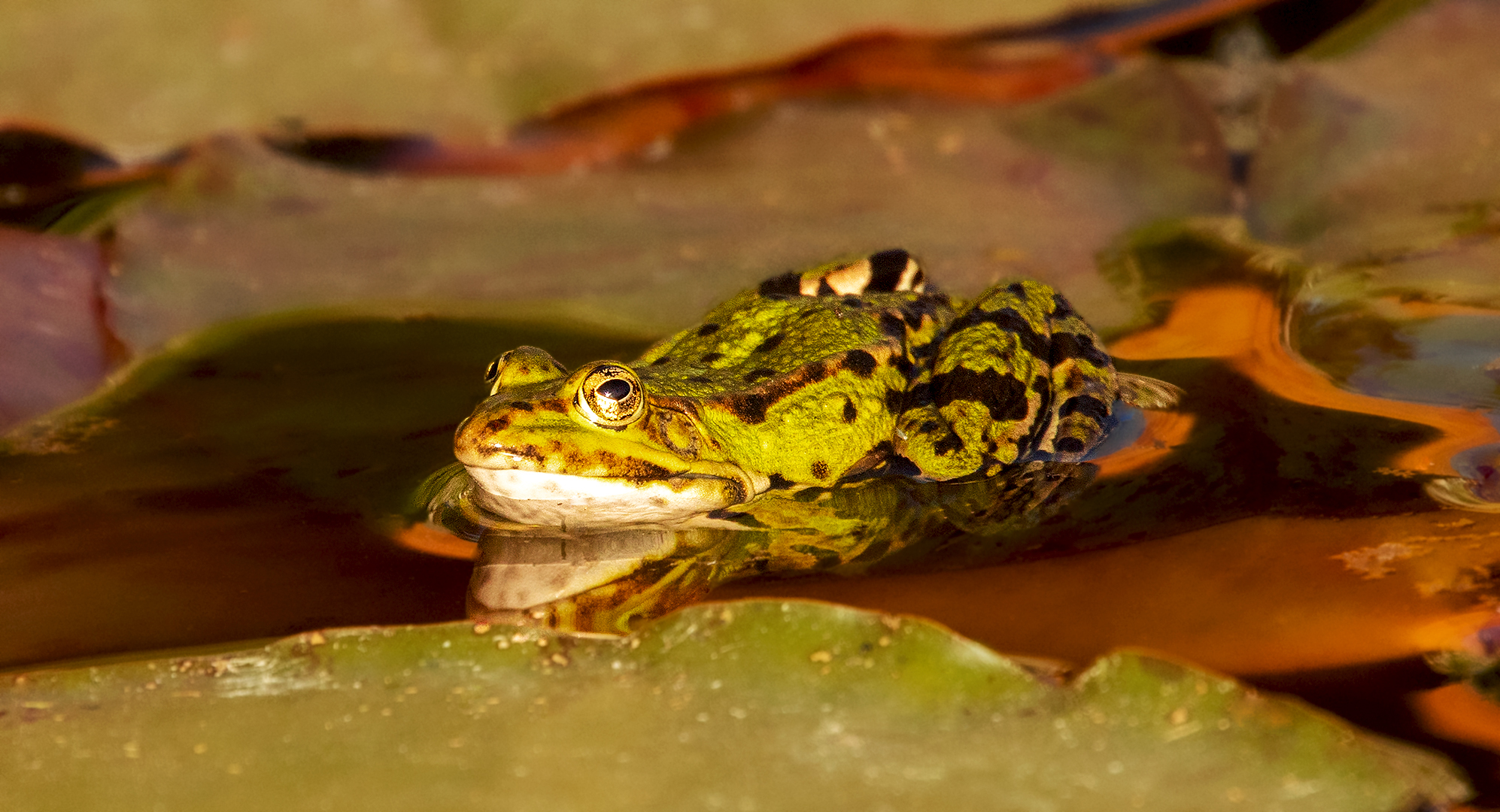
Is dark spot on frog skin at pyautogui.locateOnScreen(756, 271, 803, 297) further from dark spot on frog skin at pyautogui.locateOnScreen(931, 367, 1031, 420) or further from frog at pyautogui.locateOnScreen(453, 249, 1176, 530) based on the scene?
dark spot on frog skin at pyautogui.locateOnScreen(931, 367, 1031, 420)

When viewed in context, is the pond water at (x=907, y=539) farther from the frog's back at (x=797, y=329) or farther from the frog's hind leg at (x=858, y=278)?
the frog's hind leg at (x=858, y=278)

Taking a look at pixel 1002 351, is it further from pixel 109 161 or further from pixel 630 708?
pixel 109 161

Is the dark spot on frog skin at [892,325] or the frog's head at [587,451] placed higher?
the dark spot on frog skin at [892,325]

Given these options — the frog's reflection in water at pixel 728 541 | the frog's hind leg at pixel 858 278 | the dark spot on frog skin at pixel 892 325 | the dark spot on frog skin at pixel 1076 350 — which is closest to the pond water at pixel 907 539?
the frog's reflection in water at pixel 728 541

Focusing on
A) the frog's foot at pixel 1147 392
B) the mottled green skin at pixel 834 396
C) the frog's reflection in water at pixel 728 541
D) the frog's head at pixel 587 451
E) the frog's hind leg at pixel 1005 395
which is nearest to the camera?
the frog's reflection in water at pixel 728 541

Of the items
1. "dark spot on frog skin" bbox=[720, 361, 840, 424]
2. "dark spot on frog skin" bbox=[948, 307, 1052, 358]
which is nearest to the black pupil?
"dark spot on frog skin" bbox=[720, 361, 840, 424]

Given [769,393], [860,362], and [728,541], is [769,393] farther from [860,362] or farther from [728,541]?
[728,541]

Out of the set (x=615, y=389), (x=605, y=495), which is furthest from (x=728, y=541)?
(x=615, y=389)

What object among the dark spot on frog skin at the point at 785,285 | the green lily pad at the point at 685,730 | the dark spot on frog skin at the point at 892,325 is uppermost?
the dark spot on frog skin at the point at 785,285
